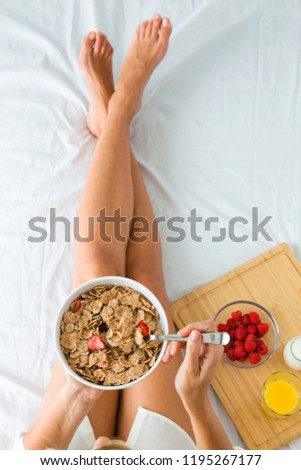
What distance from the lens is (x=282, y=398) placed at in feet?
3.42

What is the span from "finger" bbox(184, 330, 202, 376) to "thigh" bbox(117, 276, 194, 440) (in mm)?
200

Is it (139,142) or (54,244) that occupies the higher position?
(139,142)

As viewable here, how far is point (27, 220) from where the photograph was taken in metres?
1.22

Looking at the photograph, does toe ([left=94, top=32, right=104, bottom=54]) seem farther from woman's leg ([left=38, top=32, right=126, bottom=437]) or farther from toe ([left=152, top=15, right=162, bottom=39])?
toe ([left=152, top=15, right=162, bottom=39])

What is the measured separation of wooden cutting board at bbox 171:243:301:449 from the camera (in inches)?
41.7

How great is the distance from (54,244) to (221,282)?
1.25 feet

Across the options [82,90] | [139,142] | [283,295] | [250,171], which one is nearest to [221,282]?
[283,295]

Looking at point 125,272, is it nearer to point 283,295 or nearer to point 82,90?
point 283,295

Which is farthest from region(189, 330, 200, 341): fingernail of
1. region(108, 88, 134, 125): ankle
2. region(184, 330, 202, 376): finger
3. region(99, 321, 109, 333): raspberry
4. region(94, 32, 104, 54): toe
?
region(94, 32, 104, 54): toe

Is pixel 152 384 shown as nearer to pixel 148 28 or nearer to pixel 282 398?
pixel 282 398

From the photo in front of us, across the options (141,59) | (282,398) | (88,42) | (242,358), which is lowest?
(282,398)

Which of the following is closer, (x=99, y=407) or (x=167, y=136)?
(x=99, y=407)

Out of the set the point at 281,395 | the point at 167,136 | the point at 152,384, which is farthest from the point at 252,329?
the point at 167,136

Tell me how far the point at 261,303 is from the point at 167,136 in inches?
18.4
